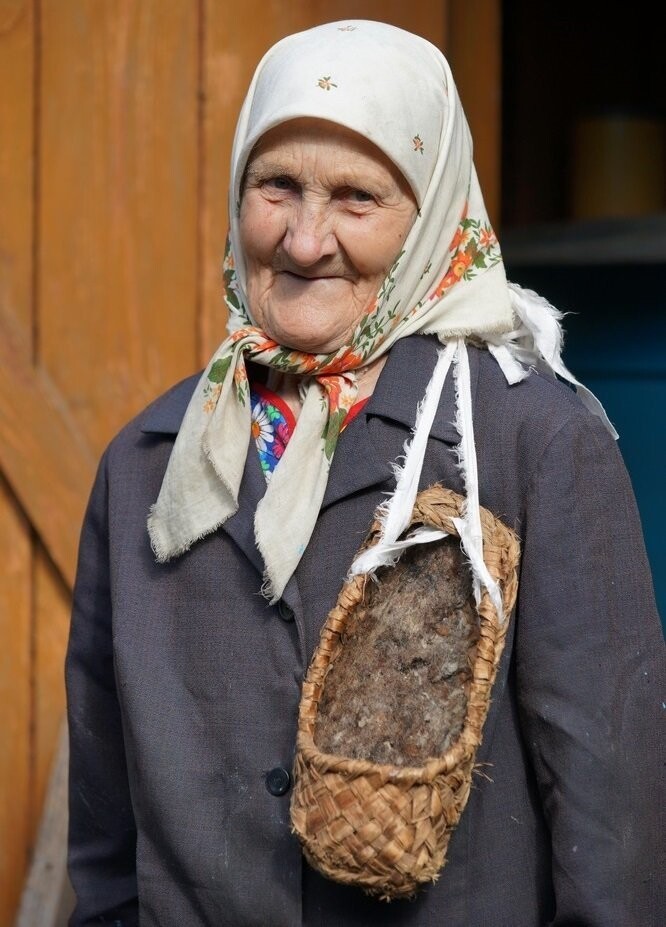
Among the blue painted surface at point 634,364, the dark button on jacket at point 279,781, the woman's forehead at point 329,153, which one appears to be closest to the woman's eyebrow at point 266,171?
the woman's forehead at point 329,153

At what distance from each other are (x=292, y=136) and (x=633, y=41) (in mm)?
2305

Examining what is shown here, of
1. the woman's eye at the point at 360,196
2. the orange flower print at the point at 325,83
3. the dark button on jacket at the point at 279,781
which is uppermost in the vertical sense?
the orange flower print at the point at 325,83

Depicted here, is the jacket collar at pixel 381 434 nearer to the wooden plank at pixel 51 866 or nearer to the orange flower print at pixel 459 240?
the orange flower print at pixel 459 240

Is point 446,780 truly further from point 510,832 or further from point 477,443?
point 477,443

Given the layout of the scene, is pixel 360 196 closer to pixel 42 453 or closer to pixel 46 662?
pixel 42 453

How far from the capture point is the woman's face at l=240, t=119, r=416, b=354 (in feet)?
5.15

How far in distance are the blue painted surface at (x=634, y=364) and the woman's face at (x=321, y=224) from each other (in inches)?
40.4

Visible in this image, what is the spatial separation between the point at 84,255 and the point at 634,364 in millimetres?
1170

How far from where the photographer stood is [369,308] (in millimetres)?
1623

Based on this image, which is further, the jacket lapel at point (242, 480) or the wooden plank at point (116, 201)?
the wooden plank at point (116, 201)

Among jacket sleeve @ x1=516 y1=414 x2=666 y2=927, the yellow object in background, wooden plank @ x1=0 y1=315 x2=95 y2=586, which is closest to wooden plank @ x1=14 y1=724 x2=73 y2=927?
wooden plank @ x1=0 y1=315 x2=95 y2=586

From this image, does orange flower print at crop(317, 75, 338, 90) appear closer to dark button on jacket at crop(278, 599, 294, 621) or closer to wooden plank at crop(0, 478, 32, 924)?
dark button on jacket at crop(278, 599, 294, 621)

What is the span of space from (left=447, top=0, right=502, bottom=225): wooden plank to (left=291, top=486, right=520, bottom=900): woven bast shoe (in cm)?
137

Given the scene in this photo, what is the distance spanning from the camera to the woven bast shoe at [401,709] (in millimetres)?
1309
